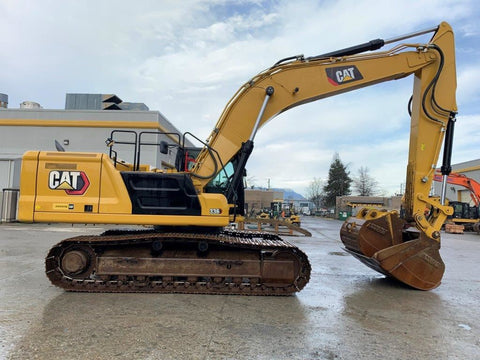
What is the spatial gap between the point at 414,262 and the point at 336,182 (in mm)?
60456

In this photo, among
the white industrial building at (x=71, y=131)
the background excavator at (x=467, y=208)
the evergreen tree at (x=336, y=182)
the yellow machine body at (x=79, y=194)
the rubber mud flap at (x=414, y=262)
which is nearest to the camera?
the yellow machine body at (x=79, y=194)

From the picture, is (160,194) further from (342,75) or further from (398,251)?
(398,251)

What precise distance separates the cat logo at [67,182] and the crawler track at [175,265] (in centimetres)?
80

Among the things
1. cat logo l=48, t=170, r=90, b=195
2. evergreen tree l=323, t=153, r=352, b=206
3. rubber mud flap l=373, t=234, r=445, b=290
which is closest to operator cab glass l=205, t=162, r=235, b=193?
cat logo l=48, t=170, r=90, b=195

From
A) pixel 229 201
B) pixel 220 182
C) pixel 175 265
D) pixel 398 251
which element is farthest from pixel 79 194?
pixel 398 251

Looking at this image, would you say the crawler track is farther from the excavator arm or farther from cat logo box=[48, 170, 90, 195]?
the excavator arm

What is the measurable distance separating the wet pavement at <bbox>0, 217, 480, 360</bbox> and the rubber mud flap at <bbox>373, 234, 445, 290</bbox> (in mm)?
267

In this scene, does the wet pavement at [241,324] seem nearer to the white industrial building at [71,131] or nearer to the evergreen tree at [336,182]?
the white industrial building at [71,131]

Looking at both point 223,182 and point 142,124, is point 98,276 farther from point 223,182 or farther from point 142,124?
point 142,124

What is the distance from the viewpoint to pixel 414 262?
6145 millimetres

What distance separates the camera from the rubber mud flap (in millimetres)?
6082

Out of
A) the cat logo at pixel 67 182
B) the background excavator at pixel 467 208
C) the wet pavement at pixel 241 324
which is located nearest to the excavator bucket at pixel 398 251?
the wet pavement at pixel 241 324

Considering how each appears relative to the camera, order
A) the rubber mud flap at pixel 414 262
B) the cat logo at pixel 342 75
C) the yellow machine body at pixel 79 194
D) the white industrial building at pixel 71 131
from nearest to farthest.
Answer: the yellow machine body at pixel 79 194 → the rubber mud flap at pixel 414 262 → the cat logo at pixel 342 75 → the white industrial building at pixel 71 131

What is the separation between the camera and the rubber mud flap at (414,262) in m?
6.08
